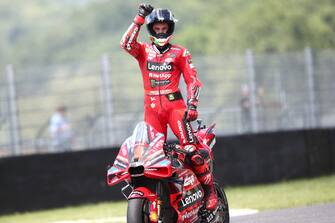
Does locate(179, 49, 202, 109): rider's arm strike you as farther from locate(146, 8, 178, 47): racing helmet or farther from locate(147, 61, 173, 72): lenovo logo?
locate(146, 8, 178, 47): racing helmet

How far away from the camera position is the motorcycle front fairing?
1000cm

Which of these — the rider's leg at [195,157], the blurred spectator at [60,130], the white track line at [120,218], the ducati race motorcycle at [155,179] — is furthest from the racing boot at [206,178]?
the blurred spectator at [60,130]

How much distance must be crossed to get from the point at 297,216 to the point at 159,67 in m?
2.84

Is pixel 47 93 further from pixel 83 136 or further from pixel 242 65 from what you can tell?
pixel 242 65

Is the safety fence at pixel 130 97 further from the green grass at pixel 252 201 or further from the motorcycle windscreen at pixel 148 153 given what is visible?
the motorcycle windscreen at pixel 148 153

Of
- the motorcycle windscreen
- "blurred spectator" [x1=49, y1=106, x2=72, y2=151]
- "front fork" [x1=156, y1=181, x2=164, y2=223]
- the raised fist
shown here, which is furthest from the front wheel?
"blurred spectator" [x1=49, y1=106, x2=72, y2=151]

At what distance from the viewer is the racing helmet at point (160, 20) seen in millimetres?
11539

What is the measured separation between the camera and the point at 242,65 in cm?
2297

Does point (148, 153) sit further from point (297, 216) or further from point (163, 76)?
point (297, 216)

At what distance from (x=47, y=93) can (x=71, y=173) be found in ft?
16.1

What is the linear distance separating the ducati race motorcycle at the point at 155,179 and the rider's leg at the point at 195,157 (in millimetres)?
161

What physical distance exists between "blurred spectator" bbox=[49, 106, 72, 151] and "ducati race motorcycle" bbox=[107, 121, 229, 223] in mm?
9759

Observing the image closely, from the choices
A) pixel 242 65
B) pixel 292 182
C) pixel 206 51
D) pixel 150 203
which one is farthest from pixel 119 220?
pixel 206 51

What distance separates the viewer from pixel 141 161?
1001 centimetres
